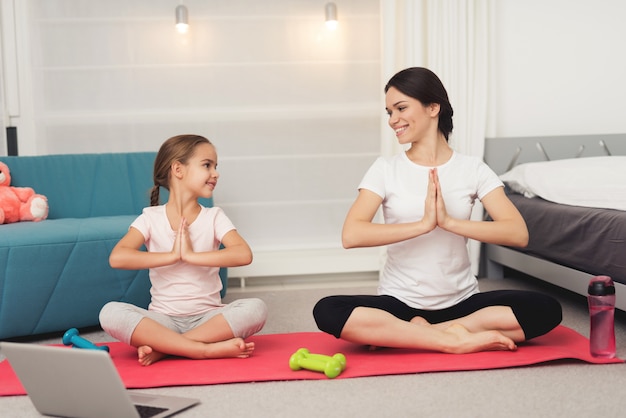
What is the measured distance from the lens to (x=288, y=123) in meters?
4.09

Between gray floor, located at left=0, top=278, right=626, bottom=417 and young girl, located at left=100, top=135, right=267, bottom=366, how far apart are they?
26cm

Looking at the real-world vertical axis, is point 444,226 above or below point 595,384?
above

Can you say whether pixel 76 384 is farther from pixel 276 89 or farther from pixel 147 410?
pixel 276 89

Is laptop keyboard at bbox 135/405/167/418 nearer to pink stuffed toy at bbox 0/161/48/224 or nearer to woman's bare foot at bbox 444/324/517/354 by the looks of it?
woman's bare foot at bbox 444/324/517/354

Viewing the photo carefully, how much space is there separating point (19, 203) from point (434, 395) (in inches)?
81.1

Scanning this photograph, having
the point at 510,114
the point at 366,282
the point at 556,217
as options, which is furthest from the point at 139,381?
the point at 510,114

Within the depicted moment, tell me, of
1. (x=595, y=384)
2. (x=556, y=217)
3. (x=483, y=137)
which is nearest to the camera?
(x=595, y=384)

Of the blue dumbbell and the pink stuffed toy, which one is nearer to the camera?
the blue dumbbell

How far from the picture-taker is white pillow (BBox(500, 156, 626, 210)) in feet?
9.29

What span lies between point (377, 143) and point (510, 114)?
2.45 ft

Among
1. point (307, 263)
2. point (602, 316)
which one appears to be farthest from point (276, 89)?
point (602, 316)

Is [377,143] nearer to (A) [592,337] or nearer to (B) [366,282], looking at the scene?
(B) [366,282]

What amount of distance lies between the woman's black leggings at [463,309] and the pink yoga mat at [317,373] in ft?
0.29

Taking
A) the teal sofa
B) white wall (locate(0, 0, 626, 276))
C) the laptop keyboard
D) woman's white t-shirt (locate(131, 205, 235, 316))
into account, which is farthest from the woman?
white wall (locate(0, 0, 626, 276))
